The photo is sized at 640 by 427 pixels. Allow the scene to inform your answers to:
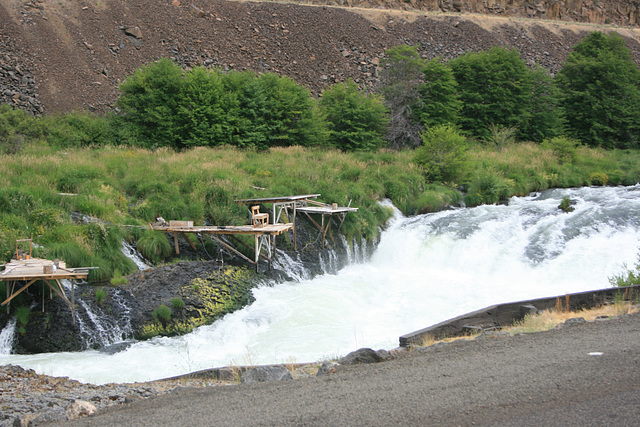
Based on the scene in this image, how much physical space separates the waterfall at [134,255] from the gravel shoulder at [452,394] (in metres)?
7.56

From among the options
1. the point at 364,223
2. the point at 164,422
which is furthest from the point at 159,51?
the point at 164,422

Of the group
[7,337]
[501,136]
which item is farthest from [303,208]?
[501,136]

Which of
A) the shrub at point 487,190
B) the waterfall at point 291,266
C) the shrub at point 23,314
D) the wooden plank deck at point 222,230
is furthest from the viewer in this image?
the shrub at point 487,190

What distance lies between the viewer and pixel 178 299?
12.5 m

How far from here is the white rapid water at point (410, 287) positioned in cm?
1054

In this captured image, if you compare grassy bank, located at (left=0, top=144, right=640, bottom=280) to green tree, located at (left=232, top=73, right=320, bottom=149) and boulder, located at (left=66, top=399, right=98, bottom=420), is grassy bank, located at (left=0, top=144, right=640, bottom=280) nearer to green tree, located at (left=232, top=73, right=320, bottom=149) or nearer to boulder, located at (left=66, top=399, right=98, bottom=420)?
green tree, located at (left=232, top=73, right=320, bottom=149)

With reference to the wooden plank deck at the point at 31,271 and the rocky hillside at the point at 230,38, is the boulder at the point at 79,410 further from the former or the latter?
the rocky hillside at the point at 230,38

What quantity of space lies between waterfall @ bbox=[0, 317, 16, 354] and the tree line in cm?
1329

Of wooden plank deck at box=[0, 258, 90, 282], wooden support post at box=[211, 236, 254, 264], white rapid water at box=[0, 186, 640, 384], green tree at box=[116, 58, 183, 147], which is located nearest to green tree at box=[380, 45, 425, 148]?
white rapid water at box=[0, 186, 640, 384]

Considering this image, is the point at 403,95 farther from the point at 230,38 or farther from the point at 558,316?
the point at 558,316

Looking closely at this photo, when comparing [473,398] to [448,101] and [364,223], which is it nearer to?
[364,223]

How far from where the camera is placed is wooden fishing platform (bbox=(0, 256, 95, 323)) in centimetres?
1067

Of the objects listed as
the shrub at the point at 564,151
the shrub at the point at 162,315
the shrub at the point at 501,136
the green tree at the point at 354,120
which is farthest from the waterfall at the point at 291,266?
the shrub at the point at 501,136

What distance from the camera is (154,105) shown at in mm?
27562
